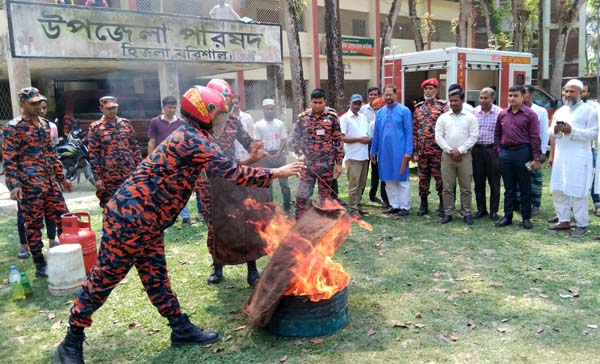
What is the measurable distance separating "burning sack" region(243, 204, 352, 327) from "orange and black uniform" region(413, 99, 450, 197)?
386 centimetres

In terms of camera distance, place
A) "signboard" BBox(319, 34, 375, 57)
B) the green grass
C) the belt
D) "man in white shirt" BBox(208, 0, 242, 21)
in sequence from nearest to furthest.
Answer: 1. the green grass
2. the belt
3. "man in white shirt" BBox(208, 0, 242, 21)
4. "signboard" BBox(319, 34, 375, 57)

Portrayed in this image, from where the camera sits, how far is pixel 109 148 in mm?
6125

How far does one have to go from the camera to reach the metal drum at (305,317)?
3568mm

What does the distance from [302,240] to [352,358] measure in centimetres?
92

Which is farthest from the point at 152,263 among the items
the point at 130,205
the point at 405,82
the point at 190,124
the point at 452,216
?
the point at 405,82

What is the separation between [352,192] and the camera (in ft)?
24.8

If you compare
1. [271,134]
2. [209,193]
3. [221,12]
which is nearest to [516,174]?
[271,134]

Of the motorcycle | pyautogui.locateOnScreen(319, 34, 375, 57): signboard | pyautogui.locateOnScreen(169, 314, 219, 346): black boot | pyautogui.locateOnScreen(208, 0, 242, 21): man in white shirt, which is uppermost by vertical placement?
pyautogui.locateOnScreen(319, 34, 375, 57): signboard

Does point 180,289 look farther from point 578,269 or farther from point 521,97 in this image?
point 521,97

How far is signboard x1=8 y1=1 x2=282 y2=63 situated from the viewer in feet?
33.3

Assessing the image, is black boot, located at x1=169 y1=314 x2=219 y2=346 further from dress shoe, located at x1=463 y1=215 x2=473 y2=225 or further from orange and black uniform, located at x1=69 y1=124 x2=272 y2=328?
dress shoe, located at x1=463 y1=215 x2=473 y2=225

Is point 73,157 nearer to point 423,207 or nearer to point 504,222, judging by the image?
point 423,207

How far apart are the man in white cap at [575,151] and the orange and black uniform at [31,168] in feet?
20.1

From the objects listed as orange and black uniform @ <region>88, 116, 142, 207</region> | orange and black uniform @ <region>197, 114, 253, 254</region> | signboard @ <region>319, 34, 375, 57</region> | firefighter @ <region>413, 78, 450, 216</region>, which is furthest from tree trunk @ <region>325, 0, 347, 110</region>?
signboard @ <region>319, 34, 375, 57</region>
